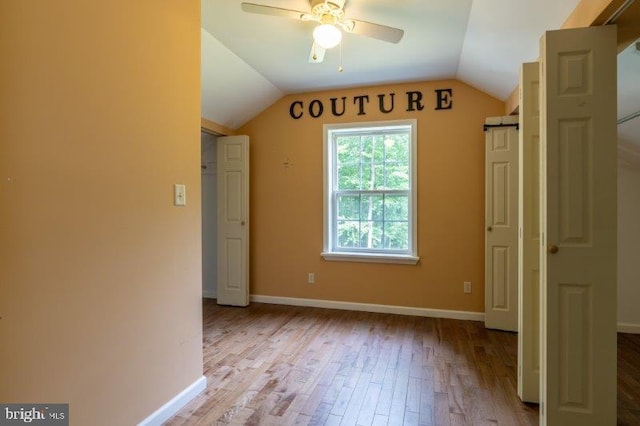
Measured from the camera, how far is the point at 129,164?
5.47ft

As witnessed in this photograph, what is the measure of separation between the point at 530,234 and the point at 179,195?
2.08 meters

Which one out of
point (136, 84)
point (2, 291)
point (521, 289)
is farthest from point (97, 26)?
point (521, 289)

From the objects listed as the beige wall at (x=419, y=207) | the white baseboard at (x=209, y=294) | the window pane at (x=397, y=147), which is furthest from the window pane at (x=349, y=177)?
the white baseboard at (x=209, y=294)

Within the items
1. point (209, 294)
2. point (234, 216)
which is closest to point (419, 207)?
point (234, 216)

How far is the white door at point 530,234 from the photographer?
6.51 ft

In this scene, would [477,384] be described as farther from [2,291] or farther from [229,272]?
[229,272]

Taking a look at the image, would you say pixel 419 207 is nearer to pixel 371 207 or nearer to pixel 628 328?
pixel 371 207

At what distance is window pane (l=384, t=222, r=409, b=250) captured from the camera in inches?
149

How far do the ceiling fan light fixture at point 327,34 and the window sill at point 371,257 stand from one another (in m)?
2.34

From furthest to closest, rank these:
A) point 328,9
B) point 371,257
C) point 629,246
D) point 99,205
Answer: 1. point 371,257
2. point 629,246
3. point 328,9
4. point 99,205

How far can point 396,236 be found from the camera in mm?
3820

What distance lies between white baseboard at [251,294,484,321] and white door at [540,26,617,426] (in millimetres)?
1940

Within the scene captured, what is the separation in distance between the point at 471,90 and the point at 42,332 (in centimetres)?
384

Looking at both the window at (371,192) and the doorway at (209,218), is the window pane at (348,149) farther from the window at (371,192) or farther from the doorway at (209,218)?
the doorway at (209,218)
